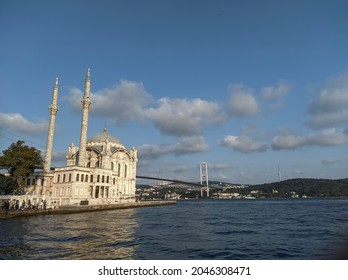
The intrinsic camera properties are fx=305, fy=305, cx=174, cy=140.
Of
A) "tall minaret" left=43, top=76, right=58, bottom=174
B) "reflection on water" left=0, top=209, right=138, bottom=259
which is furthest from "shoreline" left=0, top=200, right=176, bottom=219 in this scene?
"tall minaret" left=43, top=76, right=58, bottom=174

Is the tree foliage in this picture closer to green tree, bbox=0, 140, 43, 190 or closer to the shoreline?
green tree, bbox=0, 140, 43, 190

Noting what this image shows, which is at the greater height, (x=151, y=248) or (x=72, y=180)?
(x=72, y=180)

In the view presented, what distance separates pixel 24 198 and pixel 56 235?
84.0 feet

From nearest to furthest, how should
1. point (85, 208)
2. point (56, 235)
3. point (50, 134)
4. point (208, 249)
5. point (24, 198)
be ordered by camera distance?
point (208, 249), point (56, 235), point (24, 198), point (85, 208), point (50, 134)

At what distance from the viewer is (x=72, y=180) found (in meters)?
60.5

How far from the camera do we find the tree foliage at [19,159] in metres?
49.6

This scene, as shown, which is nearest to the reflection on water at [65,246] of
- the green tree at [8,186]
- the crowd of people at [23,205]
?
the crowd of people at [23,205]

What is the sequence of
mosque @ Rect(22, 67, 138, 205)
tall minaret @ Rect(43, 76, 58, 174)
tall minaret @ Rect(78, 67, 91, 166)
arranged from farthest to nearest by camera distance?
tall minaret @ Rect(43, 76, 58, 174) → tall minaret @ Rect(78, 67, 91, 166) → mosque @ Rect(22, 67, 138, 205)

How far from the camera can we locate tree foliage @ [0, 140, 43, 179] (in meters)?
49.6

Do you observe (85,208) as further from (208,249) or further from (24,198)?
(208,249)

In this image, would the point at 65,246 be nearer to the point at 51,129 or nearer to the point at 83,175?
the point at 83,175

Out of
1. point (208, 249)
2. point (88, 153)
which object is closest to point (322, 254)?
point (208, 249)
